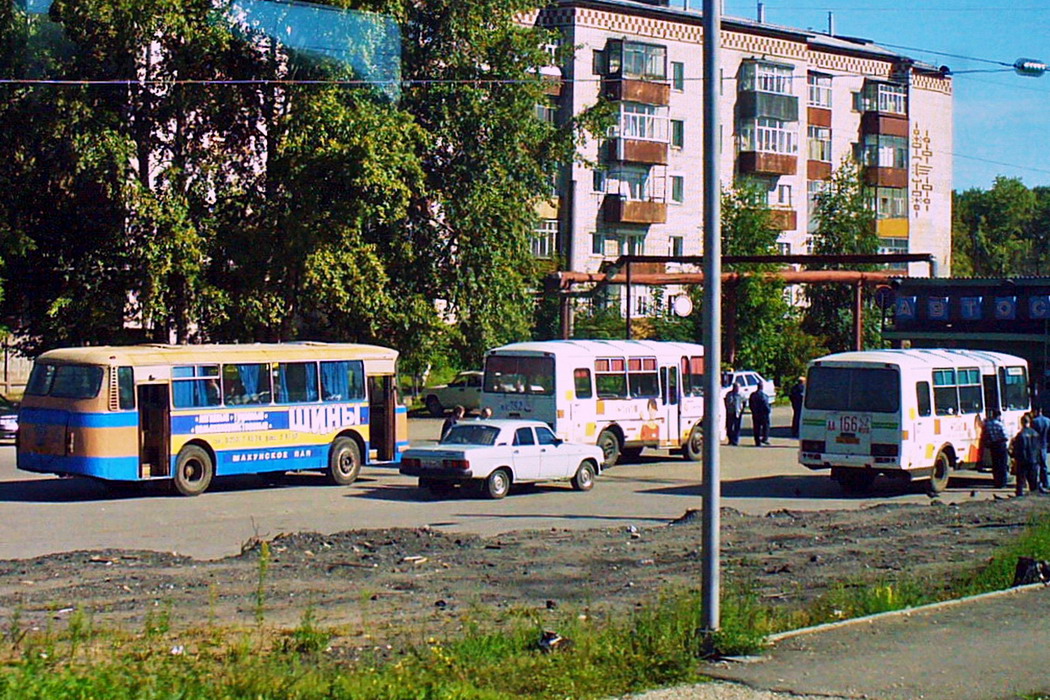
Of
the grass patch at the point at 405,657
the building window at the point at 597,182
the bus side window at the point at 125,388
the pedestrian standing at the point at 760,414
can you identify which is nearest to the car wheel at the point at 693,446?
the pedestrian standing at the point at 760,414

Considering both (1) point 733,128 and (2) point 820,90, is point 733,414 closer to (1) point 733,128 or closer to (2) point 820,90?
(1) point 733,128

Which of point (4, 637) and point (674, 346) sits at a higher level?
point (674, 346)

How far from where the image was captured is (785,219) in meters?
70.9

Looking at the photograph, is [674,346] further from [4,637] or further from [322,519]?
[4,637]

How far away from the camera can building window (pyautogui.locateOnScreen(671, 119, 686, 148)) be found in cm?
6694

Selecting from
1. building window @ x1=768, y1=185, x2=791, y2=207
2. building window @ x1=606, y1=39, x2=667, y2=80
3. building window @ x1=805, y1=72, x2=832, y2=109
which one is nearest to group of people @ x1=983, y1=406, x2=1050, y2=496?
building window @ x1=606, y1=39, x2=667, y2=80

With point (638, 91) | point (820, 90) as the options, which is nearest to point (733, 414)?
point (638, 91)

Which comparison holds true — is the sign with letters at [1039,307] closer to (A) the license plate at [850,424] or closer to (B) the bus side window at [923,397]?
(B) the bus side window at [923,397]

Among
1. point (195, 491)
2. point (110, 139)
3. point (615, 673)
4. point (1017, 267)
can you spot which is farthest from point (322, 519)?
point (1017, 267)

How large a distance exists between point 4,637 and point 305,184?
27.3 metres

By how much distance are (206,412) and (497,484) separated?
5203 millimetres

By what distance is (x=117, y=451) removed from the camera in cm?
2305

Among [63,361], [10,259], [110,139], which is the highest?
[110,139]

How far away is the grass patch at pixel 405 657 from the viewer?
845 cm
